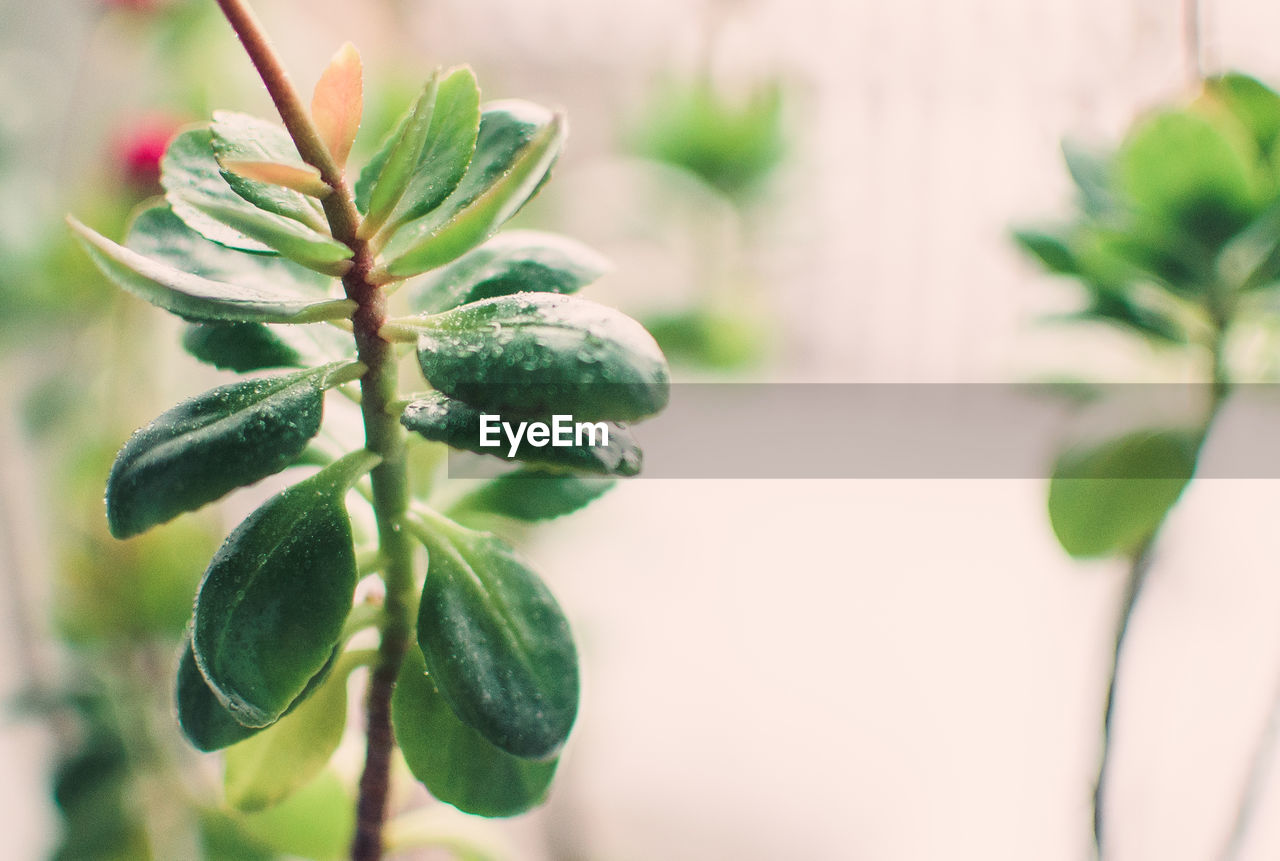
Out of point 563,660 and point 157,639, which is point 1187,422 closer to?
point 563,660

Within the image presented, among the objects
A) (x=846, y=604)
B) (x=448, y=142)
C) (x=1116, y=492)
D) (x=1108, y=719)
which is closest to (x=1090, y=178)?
(x=1116, y=492)

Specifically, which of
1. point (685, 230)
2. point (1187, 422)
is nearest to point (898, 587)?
point (685, 230)

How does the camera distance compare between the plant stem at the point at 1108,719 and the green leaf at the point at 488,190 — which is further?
the plant stem at the point at 1108,719

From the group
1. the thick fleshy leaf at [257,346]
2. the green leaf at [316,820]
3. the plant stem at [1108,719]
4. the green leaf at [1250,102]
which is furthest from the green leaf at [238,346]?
the green leaf at [1250,102]

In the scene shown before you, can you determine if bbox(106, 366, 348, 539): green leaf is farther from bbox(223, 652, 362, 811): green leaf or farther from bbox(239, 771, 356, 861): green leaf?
bbox(239, 771, 356, 861): green leaf

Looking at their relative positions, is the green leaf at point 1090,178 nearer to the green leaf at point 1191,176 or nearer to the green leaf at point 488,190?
the green leaf at point 1191,176

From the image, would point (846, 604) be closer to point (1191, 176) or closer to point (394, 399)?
point (1191, 176)
